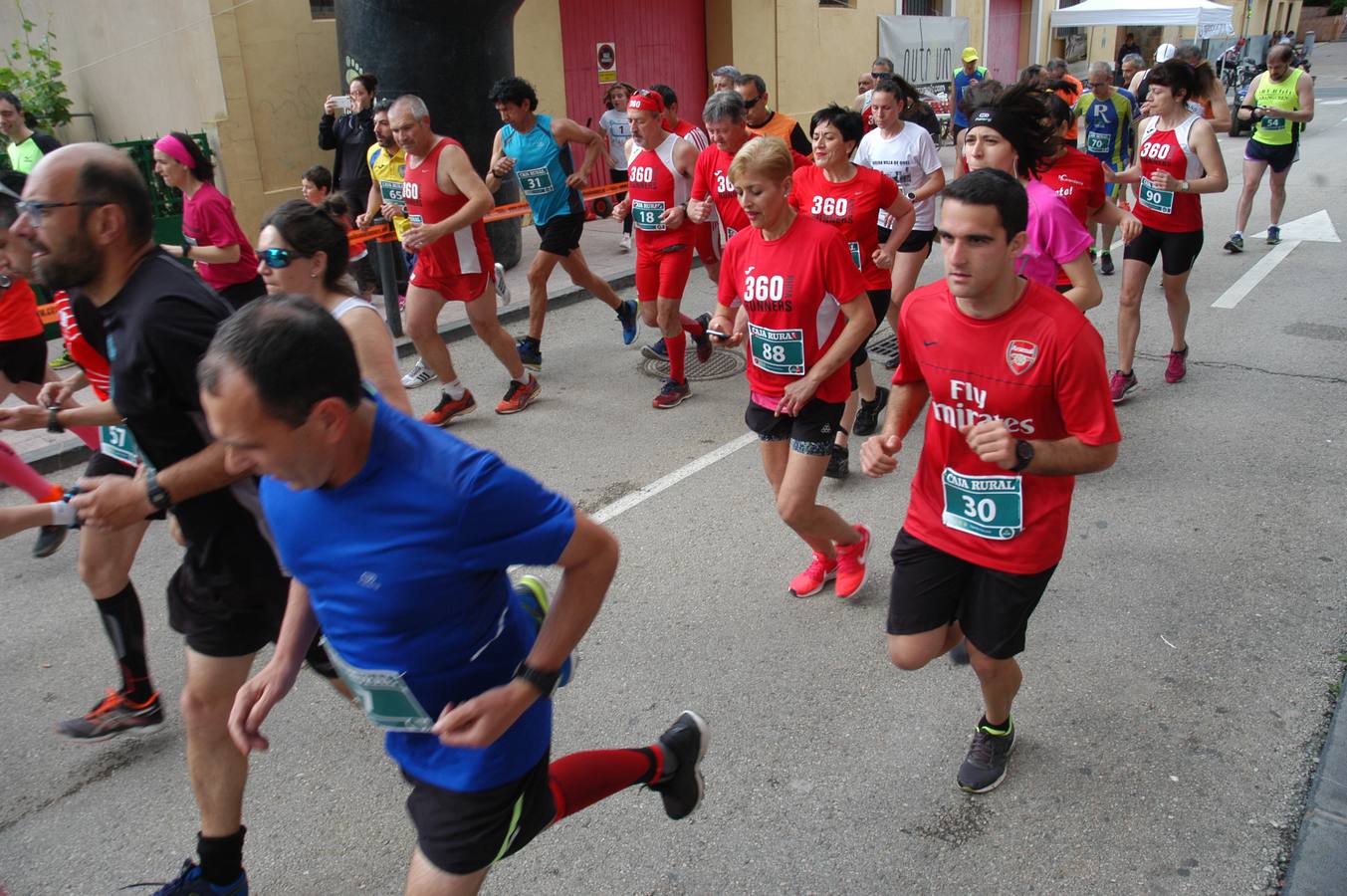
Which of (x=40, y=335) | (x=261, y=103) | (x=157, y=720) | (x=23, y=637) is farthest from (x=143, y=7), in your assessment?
(x=157, y=720)

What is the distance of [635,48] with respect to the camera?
1559 centimetres

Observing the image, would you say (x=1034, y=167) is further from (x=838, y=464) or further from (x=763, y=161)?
(x=838, y=464)

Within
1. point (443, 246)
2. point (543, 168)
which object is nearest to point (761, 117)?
point (543, 168)

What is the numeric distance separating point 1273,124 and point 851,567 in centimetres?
887

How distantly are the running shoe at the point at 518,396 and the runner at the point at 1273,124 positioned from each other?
25.5 feet

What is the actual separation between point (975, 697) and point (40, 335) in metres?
5.16

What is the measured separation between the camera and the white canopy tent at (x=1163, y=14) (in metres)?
20.9

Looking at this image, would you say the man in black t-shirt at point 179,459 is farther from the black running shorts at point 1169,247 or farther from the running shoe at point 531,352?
the black running shorts at point 1169,247

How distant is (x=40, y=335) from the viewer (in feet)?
18.4

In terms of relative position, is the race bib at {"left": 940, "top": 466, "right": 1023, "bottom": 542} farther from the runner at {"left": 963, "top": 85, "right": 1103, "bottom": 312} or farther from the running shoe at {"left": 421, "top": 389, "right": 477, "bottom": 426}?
the running shoe at {"left": 421, "top": 389, "right": 477, "bottom": 426}

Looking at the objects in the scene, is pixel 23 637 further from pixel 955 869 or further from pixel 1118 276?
pixel 1118 276

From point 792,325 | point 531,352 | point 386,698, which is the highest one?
point 792,325

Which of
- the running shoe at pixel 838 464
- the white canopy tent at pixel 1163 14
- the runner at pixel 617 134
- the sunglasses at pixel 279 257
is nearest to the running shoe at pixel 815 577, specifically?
the running shoe at pixel 838 464

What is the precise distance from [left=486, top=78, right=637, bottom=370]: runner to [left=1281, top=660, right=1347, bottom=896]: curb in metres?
5.69
